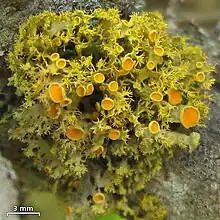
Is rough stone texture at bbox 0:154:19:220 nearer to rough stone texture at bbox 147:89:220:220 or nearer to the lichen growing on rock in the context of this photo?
the lichen growing on rock

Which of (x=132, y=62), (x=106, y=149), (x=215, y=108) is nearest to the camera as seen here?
(x=132, y=62)

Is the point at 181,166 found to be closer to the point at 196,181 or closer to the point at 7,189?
the point at 196,181

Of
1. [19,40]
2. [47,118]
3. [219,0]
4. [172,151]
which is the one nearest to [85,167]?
[47,118]

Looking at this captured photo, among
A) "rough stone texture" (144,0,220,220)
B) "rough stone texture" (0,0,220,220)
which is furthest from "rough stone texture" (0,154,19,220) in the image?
"rough stone texture" (144,0,220,220)

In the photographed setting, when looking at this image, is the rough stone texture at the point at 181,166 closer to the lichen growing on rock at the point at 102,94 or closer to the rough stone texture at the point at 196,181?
the rough stone texture at the point at 196,181

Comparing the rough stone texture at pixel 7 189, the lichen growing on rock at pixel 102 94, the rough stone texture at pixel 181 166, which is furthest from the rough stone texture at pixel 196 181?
the rough stone texture at pixel 7 189

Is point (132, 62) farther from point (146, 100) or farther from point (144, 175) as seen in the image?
point (144, 175)
